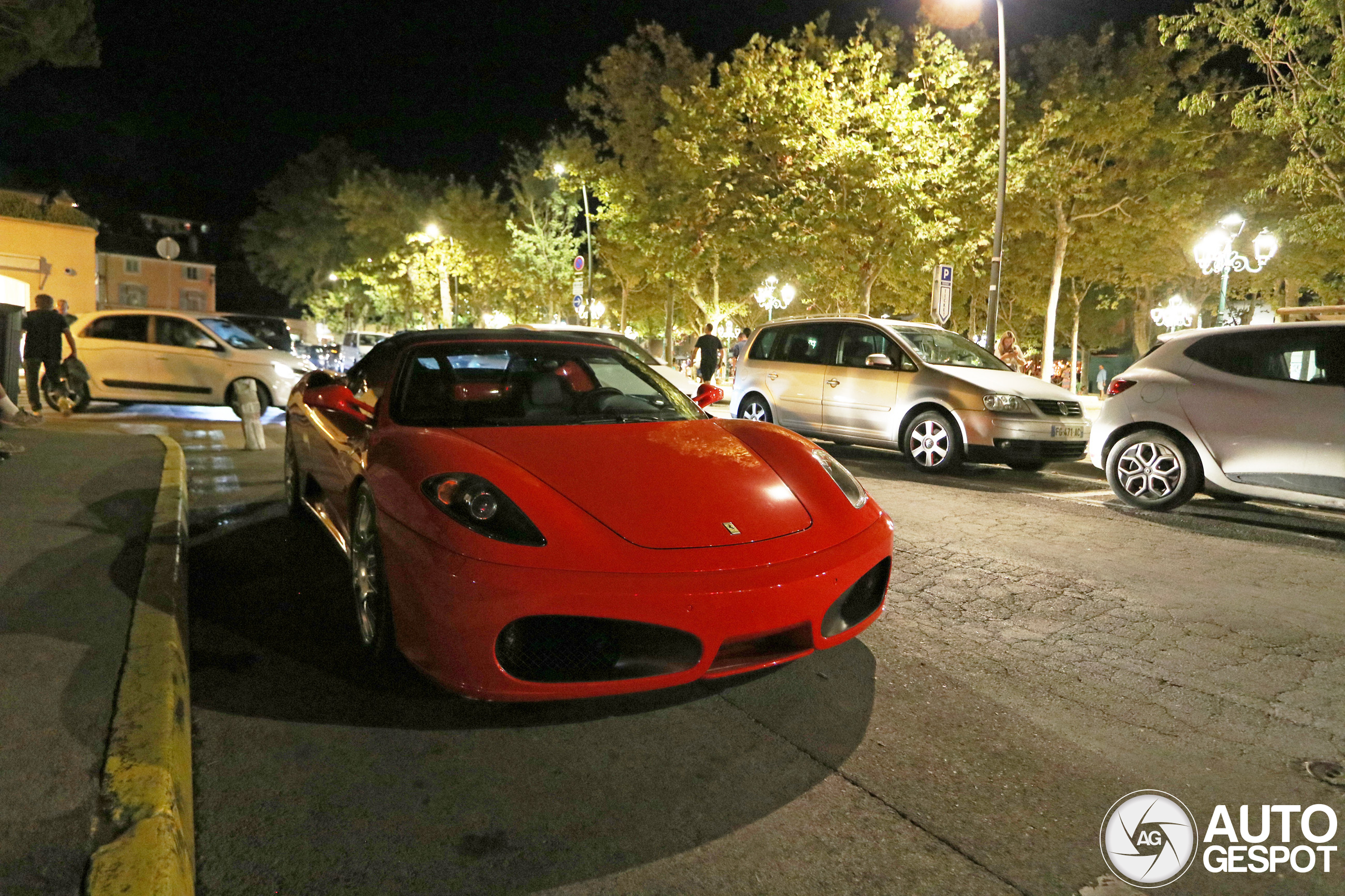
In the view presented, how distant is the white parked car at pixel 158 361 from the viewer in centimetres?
1275

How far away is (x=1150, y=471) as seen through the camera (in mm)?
7359

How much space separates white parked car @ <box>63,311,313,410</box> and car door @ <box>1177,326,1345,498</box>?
11.5m

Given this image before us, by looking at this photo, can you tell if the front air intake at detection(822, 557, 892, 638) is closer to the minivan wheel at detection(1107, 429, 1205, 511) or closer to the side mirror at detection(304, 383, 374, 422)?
the side mirror at detection(304, 383, 374, 422)

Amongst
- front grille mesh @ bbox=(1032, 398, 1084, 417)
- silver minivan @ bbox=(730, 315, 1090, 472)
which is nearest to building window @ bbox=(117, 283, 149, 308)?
silver minivan @ bbox=(730, 315, 1090, 472)

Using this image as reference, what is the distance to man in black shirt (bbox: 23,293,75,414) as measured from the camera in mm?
11992

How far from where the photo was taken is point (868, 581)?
3359 mm

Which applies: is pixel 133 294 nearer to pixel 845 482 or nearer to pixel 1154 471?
pixel 1154 471

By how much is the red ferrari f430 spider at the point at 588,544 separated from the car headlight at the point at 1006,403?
17.9 feet

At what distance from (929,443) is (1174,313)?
3114 cm

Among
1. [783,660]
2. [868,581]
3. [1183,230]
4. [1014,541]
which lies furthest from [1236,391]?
[1183,230]

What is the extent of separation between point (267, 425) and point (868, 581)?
10.8 m

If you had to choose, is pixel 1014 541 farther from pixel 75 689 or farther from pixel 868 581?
pixel 75 689

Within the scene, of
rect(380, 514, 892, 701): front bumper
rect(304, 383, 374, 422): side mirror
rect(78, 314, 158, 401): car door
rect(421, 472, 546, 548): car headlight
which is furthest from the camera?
rect(78, 314, 158, 401): car door

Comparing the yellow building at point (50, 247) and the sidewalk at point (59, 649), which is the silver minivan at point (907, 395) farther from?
the yellow building at point (50, 247)
